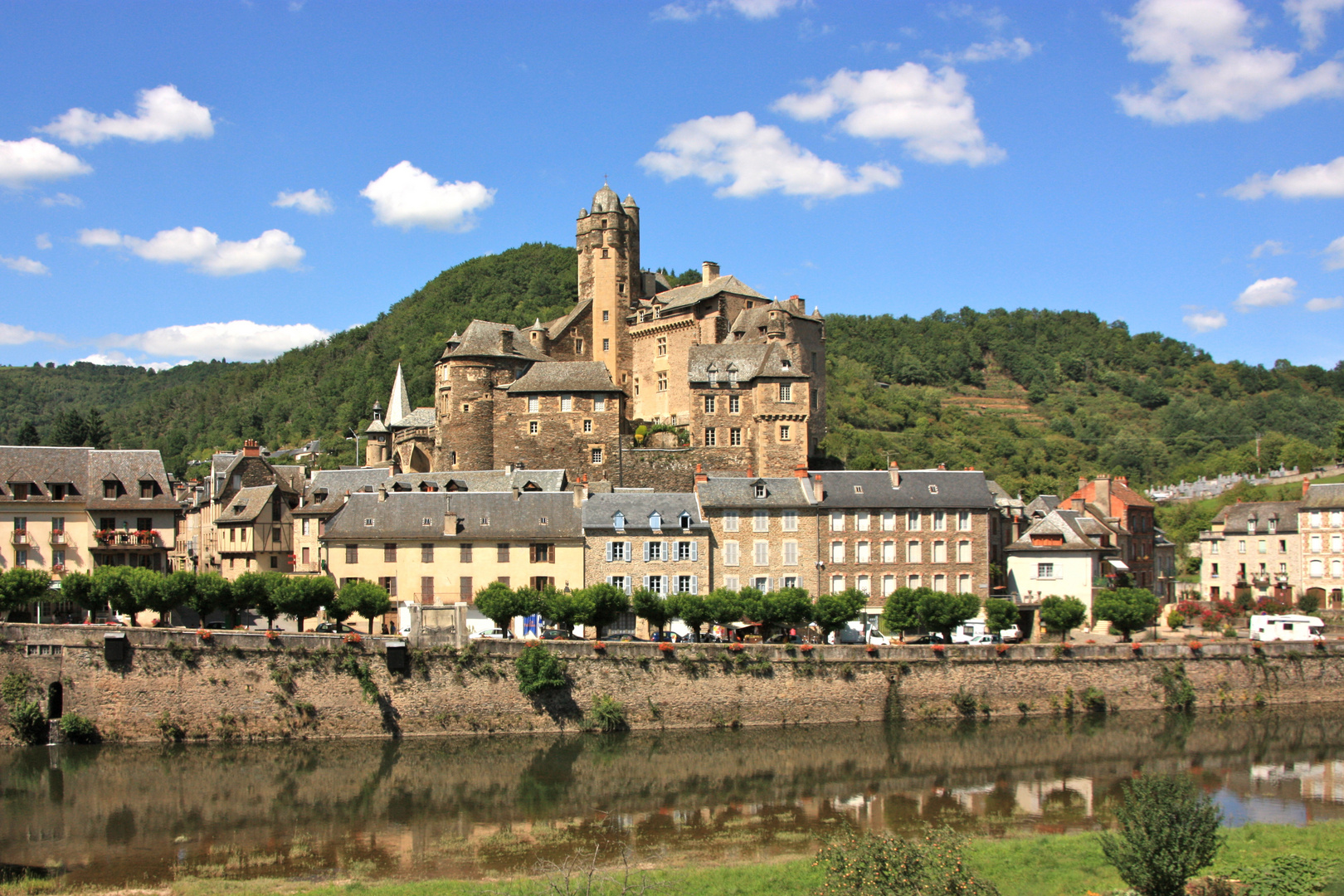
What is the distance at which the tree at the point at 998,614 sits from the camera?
1831 inches

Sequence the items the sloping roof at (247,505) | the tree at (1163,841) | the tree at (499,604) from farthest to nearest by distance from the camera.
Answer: the sloping roof at (247,505) < the tree at (499,604) < the tree at (1163,841)

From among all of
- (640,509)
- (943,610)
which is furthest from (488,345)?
(943,610)

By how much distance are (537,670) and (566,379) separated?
27.9 metres

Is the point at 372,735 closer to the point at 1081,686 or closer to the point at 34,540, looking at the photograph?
the point at 34,540

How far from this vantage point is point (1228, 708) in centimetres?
4284

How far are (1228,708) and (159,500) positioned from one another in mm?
45243

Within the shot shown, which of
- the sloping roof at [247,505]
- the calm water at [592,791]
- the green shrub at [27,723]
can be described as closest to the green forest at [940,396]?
the sloping roof at [247,505]

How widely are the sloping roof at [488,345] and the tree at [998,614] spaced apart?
106 ft

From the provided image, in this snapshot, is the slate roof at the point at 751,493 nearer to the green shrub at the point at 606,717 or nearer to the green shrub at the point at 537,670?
the green shrub at the point at 606,717

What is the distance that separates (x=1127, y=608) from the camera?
46.8m

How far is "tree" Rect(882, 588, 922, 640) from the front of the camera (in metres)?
45.0

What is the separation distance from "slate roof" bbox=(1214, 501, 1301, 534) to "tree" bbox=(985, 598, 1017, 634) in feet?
85.0

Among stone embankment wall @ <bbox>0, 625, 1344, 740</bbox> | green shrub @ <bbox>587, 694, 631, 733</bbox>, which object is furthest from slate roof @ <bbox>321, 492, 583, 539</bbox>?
green shrub @ <bbox>587, 694, 631, 733</bbox>

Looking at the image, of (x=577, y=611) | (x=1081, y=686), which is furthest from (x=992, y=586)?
(x=577, y=611)
